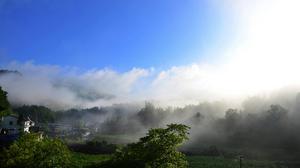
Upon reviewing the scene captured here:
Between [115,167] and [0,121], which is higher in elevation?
[0,121]

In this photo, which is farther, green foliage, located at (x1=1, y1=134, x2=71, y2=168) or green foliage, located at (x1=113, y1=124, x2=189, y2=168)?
green foliage, located at (x1=113, y1=124, x2=189, y2=168)

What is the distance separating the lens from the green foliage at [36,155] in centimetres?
4547

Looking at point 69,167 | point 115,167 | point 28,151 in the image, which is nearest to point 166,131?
point 115,167

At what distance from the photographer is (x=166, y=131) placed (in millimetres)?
49188

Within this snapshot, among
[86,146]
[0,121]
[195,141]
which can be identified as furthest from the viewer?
[195,141]

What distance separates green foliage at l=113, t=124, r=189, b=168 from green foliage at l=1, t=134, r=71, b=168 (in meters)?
7.44

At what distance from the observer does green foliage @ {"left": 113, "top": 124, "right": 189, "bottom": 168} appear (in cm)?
4775

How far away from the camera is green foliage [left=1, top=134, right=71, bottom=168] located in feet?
149

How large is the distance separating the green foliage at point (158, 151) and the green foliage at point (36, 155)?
7441mm

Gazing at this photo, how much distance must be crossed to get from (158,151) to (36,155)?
15.6 m

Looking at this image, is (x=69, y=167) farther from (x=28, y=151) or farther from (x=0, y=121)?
(x=0, y=121)

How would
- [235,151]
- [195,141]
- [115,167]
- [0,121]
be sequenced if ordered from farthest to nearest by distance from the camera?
[195,141]
[235,151]
[0,121]
[115,167]

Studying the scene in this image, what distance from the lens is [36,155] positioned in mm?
46500

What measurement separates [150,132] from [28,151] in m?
15.9
